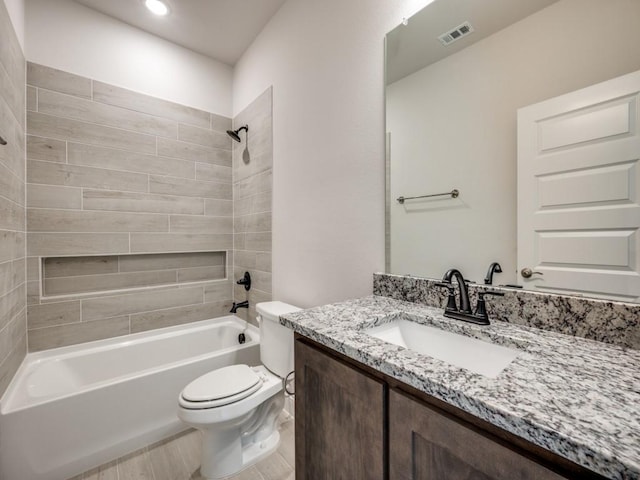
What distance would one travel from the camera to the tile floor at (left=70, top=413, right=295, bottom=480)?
1466 millimetres

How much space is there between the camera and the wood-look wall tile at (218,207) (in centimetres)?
258

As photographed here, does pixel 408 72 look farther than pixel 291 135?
No

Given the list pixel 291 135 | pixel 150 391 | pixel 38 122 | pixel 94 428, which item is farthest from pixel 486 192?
pixel 38 122

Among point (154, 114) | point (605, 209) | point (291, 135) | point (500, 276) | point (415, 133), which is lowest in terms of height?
point (500, 276)

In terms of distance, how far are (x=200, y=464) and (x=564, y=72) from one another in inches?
90.9

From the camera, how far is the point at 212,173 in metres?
2.61

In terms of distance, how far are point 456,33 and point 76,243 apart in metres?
2.58

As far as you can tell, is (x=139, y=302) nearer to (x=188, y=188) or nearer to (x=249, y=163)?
(x=188, y=188)

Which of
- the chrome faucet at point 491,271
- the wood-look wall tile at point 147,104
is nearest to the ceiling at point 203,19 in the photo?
the wood-look wall tile at point 147,104

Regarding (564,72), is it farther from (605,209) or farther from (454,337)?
(454,337)

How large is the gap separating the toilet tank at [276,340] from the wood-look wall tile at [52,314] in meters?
1.36

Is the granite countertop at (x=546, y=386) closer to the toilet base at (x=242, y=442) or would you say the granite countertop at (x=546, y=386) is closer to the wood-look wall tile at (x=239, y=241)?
the toilet base at (x=242, y=442)

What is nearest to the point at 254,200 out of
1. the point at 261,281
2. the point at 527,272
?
the point at 261,281

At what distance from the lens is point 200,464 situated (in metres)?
1.53
